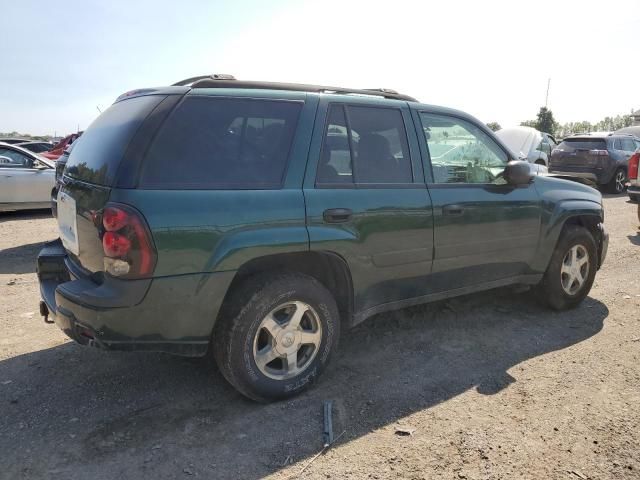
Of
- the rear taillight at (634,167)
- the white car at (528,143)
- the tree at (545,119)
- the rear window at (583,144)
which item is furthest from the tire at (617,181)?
the tree at (545,119)

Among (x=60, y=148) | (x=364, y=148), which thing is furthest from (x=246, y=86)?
(x=60, y=148)

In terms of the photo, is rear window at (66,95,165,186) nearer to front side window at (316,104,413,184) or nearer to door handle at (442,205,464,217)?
front side window at (316,104,413,184)

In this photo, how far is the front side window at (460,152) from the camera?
12.8 feet

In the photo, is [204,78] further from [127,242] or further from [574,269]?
[574,269]

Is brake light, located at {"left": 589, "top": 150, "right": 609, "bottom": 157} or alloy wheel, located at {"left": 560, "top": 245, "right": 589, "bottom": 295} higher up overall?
brake light, located at {"left": 589, "top": 150, "right": 609, "bottom": 157}

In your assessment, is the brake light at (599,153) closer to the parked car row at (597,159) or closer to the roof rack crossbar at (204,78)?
the parked car row at (597,159)

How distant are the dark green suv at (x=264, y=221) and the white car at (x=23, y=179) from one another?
24.6ft

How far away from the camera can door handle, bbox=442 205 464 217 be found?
3786 mm

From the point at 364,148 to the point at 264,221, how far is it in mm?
987

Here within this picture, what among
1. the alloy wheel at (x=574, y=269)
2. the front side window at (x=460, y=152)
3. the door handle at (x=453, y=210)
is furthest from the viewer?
the alloy wheel at (x=574, y=269)

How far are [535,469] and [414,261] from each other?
151 centimetres

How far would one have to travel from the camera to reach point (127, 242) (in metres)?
2.62

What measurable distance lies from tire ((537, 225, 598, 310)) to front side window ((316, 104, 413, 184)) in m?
1.90

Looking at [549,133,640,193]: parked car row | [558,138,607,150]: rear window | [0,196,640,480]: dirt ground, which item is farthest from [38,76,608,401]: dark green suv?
[558,138,607,150]: rear window
